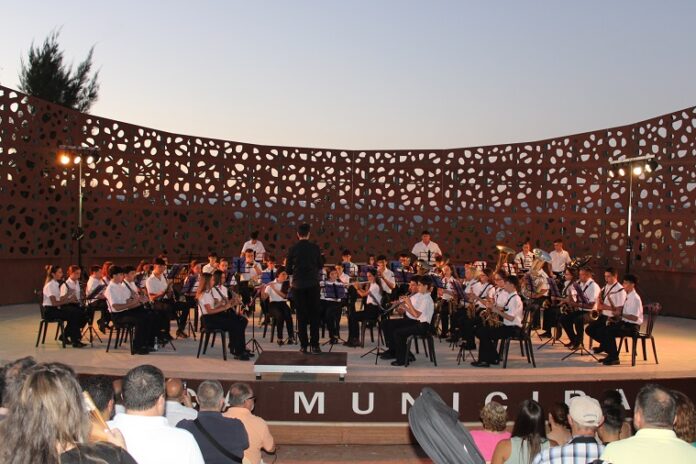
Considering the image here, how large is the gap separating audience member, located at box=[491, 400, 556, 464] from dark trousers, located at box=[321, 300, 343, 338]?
7.63 metres

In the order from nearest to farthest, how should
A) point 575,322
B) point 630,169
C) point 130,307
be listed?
point 130,307 → point 575,322 → point 630,169

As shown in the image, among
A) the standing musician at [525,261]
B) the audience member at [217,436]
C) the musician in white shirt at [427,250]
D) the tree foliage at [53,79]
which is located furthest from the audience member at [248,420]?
the tree foliage at [53,79]

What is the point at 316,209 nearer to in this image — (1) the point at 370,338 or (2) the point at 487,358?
(1) the point at 370,338

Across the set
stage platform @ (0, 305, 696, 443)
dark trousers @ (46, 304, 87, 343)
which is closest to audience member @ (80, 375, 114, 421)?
stage platform @ (0, 305, 696, 443)

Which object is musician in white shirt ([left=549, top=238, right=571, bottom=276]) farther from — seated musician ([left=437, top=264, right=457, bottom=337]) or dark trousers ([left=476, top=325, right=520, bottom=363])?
dark trousers ([left=476, top=325, right=520, bottom=363])

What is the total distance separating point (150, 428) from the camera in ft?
11.2

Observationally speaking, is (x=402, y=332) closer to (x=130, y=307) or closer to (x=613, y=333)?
(x=613, y=333)

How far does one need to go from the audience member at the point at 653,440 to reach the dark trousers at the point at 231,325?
25.4 feet

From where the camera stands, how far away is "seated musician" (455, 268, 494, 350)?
1098 centimetres

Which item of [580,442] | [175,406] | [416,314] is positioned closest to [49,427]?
[580,442]

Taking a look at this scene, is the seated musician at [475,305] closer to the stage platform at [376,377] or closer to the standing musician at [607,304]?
the stage platform at [376,377]

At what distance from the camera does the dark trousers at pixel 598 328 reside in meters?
10.9

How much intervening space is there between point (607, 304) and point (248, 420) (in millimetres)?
7575

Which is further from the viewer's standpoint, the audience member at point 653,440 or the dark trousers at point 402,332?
the dark trousers at point 402,332
